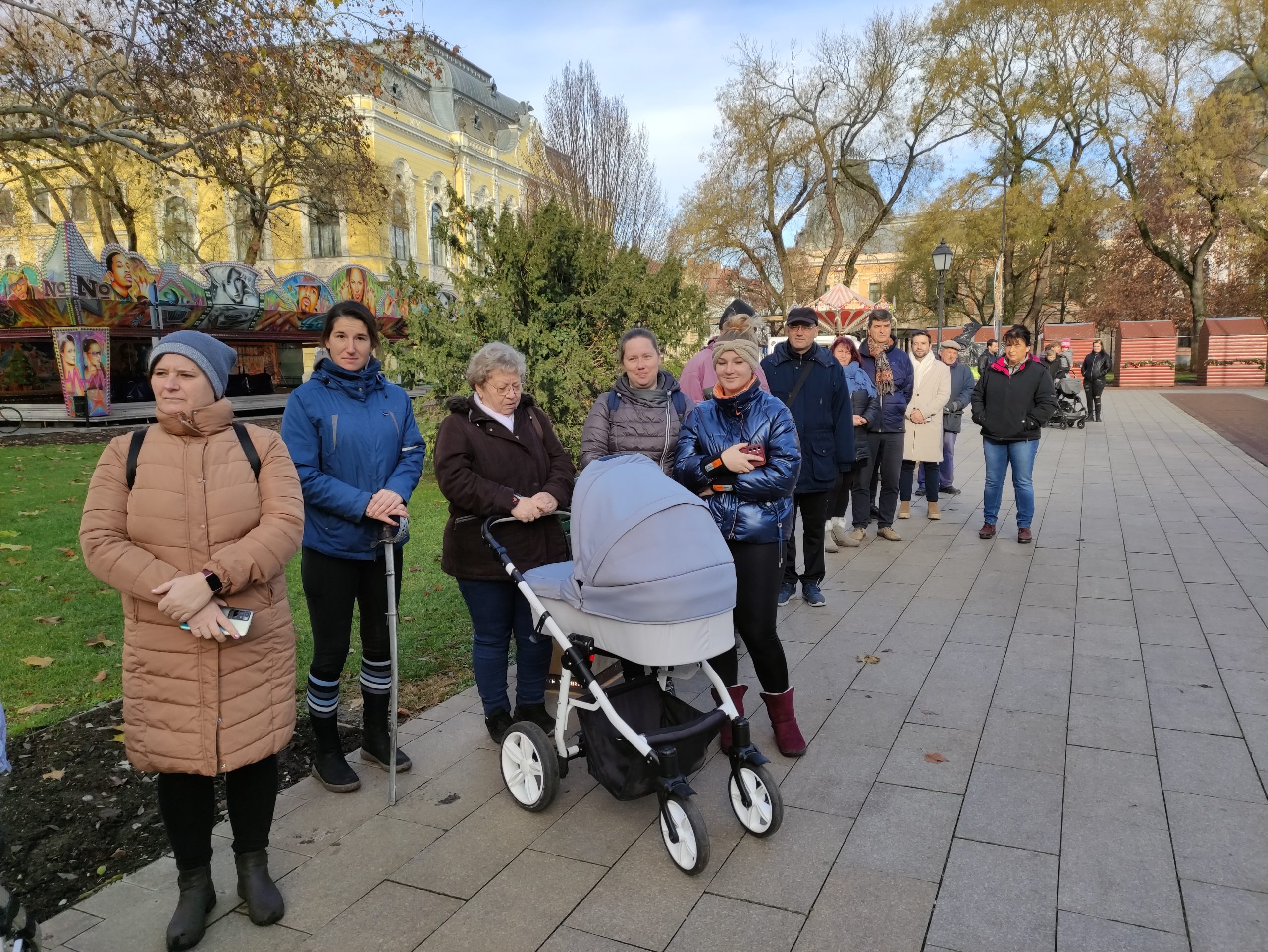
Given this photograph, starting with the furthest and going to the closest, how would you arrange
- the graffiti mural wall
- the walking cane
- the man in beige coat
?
the graffiti mural wall → the man in beige coat → the walking cane

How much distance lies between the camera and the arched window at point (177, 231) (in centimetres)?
3416

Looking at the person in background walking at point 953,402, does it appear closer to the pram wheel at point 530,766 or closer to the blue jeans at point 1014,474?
the blue jeans at point 1014,474

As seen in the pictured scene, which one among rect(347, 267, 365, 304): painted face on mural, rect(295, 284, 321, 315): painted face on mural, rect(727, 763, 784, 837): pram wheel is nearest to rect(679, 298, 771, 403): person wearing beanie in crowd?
rect(727, 763, 784, 837): pram wheel

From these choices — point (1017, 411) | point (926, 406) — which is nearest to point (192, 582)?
point (1017, 411)

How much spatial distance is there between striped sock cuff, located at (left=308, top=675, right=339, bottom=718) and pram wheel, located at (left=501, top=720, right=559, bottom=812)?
0.78 meters

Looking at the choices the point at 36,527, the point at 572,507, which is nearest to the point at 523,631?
the point at 572,507

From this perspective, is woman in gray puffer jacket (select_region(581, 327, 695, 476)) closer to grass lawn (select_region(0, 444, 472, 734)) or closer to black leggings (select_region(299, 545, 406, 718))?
black leggings (select_region(299, 545, 406, 718))

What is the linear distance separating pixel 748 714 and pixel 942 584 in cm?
294

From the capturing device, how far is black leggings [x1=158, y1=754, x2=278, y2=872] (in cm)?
266

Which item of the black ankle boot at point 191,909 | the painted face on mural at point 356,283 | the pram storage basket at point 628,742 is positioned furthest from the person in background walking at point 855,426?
the painted face on mural at point 356,283

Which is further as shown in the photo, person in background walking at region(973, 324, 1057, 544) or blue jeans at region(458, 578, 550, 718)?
person in background walking at region(973, 324, 1057, 544)

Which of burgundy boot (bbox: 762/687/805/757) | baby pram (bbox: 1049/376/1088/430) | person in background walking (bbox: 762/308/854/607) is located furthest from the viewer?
baby pram (bbox: 1049/376/1088/430)

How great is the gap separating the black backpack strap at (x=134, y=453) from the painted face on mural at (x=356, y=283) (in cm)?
2262

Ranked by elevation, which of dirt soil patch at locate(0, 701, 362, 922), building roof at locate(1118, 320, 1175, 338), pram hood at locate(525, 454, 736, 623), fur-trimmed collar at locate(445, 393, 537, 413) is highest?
building roof at locate(1118, 320, 1175, 338)
